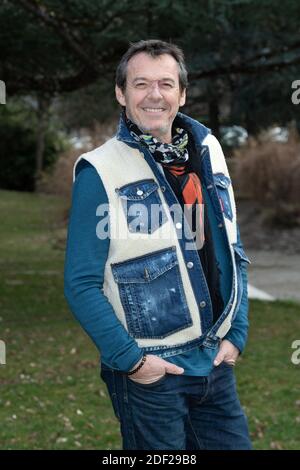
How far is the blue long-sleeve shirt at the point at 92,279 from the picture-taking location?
2.75m

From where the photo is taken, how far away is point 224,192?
10.2 feet

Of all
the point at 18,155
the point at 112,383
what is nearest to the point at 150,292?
the point at 112,383

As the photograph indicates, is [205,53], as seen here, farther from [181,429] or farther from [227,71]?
[181,429]

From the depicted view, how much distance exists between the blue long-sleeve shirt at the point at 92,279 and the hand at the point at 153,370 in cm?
4

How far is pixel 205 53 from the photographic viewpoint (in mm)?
10297

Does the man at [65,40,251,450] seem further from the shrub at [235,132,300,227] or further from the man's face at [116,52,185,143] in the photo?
the shrub at [235,132,300,227]

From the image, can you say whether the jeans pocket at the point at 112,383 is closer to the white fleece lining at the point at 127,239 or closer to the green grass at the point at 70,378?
the white fleece lining at the point at 127,239

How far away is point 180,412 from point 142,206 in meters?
0.71

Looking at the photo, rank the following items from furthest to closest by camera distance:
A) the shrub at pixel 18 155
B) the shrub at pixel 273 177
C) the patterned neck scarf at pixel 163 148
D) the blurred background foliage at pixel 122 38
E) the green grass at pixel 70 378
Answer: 1. the shrub at pixel 18 155
2. the shrub at pixel 273 177
3. the blurred background foliage at pixel 122 38
4. the green grass at pixel 70 378
5. the patterned neck scarf at pixel 163 148

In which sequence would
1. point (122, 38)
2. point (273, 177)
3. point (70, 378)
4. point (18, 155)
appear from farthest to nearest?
point (18, 155), point (273, 177), point (122, 38), point (70, 378)

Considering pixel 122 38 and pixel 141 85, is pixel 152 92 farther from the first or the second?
pixel 122 38

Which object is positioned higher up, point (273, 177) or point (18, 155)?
point (18, 155)

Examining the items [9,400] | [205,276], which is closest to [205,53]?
[9,400]

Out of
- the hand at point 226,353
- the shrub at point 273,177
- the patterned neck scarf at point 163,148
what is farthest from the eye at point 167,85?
the shrub at point 273,177
